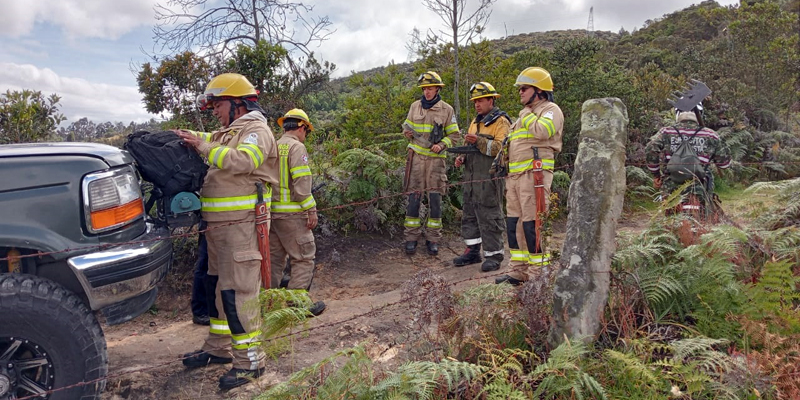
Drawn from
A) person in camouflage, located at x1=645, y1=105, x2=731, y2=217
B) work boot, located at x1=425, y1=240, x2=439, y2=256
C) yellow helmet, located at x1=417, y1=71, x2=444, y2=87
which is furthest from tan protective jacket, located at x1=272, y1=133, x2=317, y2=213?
person in camouflage, located at x1=645, y1=105, x2=731, y2=217

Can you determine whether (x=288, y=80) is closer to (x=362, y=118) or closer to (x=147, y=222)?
(x=362, y=118)

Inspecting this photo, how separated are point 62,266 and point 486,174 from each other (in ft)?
14.6

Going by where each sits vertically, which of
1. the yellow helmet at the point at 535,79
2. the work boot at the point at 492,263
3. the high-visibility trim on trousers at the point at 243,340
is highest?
the yellow helmet at the point at 535,79

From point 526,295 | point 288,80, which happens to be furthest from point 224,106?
point 288,80

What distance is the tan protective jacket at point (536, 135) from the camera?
521 centimetres

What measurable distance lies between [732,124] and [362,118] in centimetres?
900

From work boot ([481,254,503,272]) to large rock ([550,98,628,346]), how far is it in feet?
10.3

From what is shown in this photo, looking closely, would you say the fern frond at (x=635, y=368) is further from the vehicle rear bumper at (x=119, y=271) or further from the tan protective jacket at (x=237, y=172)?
the vehicle rear bumper at (x=119, y=271)

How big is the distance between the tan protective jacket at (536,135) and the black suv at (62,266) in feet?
11.9

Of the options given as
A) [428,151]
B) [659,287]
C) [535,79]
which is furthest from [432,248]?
[659,287]

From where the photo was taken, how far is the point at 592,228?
3094 millimetres

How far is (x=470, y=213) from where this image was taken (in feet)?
21.7

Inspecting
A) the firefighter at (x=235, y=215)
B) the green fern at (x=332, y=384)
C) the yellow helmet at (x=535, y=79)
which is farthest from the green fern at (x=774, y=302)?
the firefighter at (x=235, y=215)

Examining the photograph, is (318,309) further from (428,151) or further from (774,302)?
(774,302)
